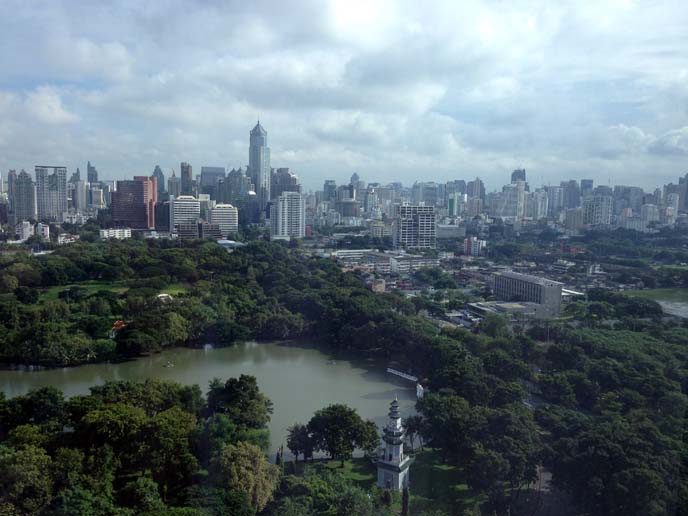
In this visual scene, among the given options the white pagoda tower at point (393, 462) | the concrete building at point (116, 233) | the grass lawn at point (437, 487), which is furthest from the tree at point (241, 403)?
the concrete building at point (116, 233)

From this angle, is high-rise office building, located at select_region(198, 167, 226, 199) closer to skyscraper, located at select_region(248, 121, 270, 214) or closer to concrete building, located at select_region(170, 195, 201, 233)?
skyscraper, located at select_region(248, 121, 270, 214)

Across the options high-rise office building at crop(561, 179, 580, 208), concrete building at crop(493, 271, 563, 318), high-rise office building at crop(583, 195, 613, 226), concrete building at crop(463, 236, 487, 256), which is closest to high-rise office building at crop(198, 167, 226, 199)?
concrete building at crop(463, 236, 487, 256)

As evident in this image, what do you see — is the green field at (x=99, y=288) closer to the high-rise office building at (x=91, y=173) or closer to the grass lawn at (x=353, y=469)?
the grass lawn at (x=353, y=469)

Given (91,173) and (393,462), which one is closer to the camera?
(393,462)

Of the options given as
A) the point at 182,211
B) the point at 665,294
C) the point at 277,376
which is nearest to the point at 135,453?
the point at 277,376

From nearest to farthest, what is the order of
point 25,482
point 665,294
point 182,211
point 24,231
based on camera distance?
point 25,482 < point 665,294 < point 24,231 < point 182,211

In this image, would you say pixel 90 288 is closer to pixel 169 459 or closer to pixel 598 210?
pixel 169 459

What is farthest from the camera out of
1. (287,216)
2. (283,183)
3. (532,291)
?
(283,183)

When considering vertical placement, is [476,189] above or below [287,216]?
above
